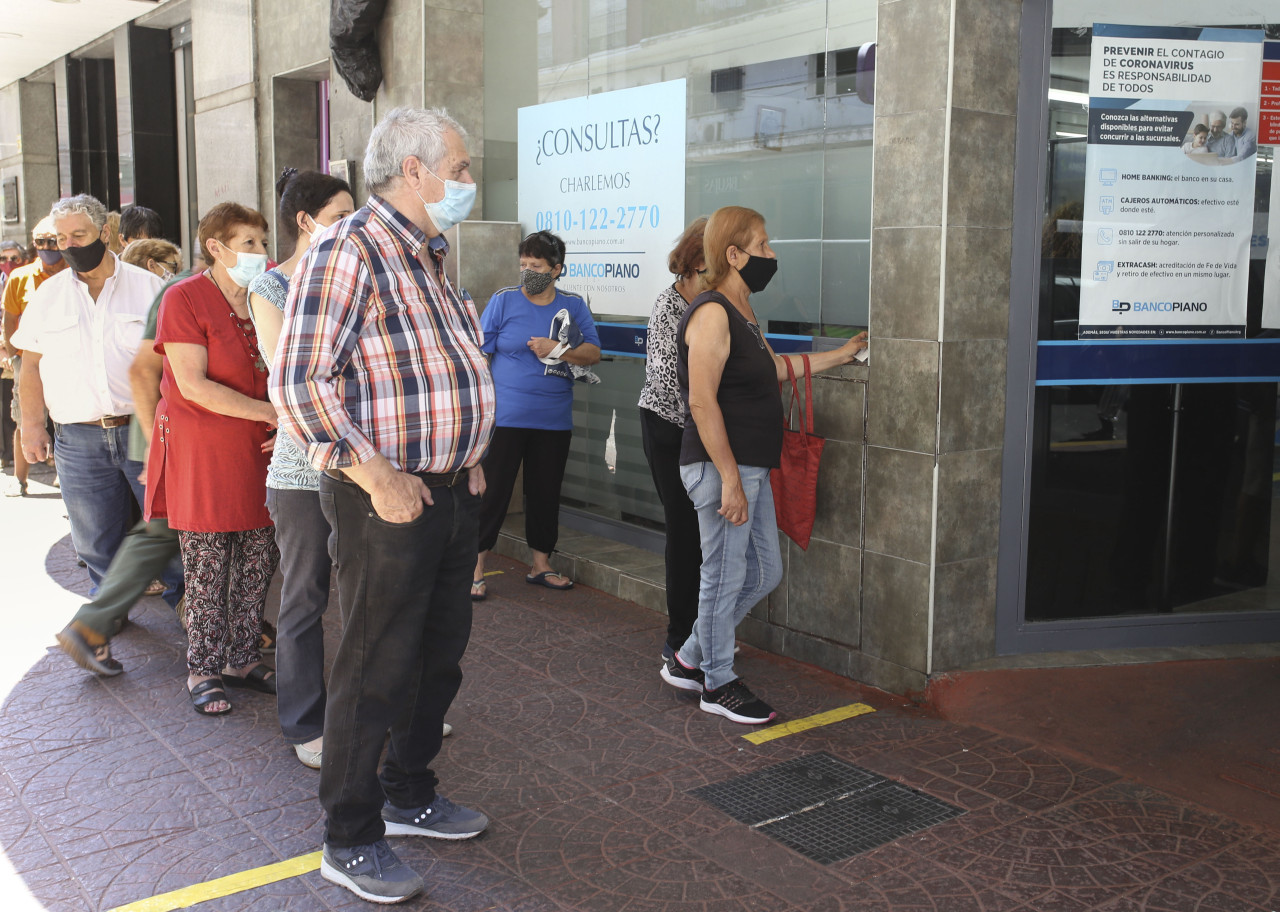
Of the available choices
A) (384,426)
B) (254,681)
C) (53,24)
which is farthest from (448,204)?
(53,24)

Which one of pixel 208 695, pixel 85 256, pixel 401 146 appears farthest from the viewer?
pixel 85 256

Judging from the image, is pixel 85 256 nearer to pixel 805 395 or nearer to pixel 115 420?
pixel 115 420

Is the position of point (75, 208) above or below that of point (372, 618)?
above

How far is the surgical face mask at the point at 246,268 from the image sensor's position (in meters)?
4.30

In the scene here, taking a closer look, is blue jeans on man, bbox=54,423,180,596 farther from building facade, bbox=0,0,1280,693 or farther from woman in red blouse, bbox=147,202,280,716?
building facade, bbox=0,0,1280,693

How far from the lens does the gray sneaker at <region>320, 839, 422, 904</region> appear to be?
3.11 metres

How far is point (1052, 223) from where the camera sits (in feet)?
15.1

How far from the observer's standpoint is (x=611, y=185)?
6551mm

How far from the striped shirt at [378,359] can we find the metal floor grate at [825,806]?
59.5 inches

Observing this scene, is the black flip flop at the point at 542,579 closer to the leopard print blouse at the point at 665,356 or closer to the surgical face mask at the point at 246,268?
the leopard print blouse at the point at 665,356

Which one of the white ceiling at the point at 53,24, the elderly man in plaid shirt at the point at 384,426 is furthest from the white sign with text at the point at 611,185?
the white ceiling at the point at 53,24

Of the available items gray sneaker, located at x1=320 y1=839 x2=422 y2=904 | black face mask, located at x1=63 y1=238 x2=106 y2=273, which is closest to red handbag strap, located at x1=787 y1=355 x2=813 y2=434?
gray sneaker, located at x1=320 y1=839 x2=422 y2=904

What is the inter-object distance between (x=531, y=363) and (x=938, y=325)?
7.63ft

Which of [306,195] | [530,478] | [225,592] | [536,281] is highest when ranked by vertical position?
[306,195]
